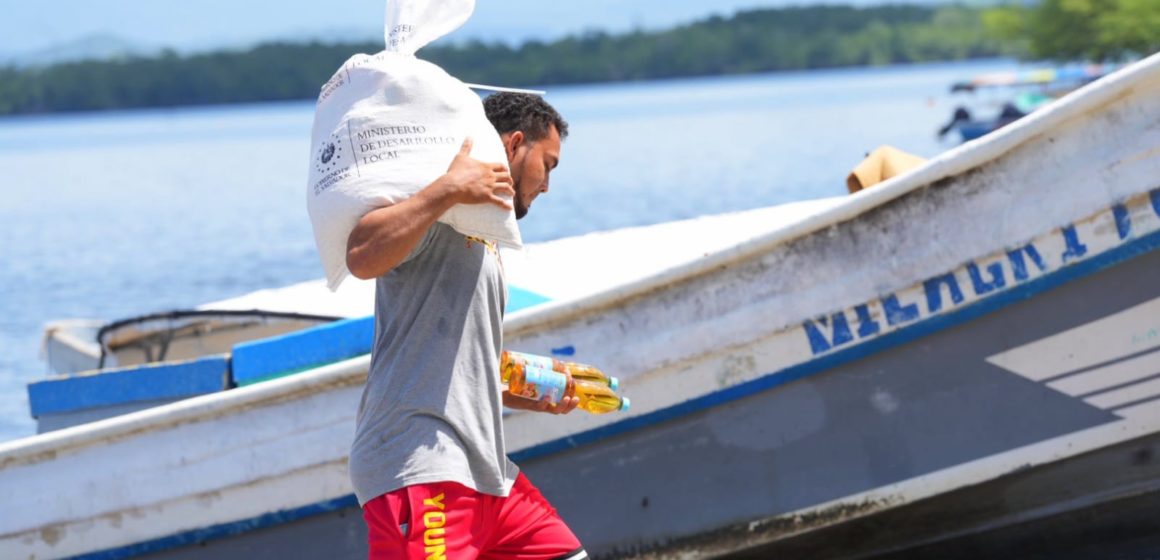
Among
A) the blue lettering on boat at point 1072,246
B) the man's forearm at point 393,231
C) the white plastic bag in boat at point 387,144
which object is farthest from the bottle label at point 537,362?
the blue lettering on boat at point 1072,246

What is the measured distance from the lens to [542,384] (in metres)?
4.24

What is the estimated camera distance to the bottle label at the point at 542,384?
13.8 ft

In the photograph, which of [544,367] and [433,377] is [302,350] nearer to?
[544,367]

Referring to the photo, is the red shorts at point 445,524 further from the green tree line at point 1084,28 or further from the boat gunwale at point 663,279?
the green tree line at point 1084,28

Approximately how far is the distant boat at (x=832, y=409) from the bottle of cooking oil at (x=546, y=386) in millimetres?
974

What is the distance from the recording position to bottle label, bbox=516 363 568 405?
166 inches

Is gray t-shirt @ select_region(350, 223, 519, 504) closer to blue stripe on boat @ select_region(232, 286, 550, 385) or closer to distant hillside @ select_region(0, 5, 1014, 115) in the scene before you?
blue stripe on boat @ select_region(232, 286, 550, 385)

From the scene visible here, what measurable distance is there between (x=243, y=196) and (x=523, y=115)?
3834 cm

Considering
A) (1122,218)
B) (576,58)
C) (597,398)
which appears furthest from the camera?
(576,58)

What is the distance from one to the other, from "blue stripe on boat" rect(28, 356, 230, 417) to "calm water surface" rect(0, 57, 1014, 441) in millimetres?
6326

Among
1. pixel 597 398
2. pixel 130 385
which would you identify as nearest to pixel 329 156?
pixel 597 398

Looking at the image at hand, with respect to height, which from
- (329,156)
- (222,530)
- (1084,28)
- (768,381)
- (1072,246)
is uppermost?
(1084,28)

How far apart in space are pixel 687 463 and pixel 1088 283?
4.65 feet

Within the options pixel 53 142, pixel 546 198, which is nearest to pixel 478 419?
pixel 546 198
